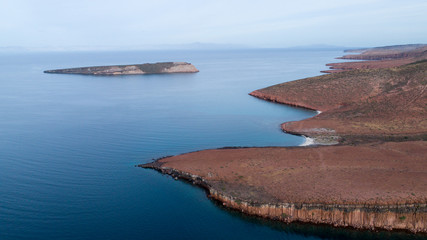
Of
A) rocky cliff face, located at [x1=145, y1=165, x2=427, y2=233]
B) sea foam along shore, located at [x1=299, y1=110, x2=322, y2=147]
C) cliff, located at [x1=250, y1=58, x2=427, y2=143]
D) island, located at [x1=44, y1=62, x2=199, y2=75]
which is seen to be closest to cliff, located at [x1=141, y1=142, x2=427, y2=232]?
rocky cliff face, located at [x1=145, y1=165, x2=427, y2=233]

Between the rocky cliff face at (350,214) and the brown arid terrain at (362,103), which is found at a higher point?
the brown arid terrain at (362,103)

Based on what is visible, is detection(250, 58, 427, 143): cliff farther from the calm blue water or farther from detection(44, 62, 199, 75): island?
detection(44, 62, 199, 75): island

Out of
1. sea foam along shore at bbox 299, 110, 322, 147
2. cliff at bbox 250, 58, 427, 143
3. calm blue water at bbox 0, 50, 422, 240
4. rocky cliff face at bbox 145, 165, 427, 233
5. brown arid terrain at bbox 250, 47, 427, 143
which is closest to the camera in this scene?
rocky cliff face at bbox 145, 165, 427, 233

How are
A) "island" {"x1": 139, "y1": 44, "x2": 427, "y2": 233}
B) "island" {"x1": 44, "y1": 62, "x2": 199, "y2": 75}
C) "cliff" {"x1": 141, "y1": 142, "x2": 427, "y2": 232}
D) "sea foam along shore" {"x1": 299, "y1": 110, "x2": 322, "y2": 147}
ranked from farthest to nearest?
"island" {"x1": 44, "y1": 62, "x2": 199, "y2": 75} < "sea foam along shore" {"x1": 299, "y1": 110, "x2": 322, "y2": 147} < "island" {"x1": 139, "y1": 44, "x2": 427, "y2": 233} < "cliff" {"x1": 141, "y1": 142, "x2": 427, "y2": 232}

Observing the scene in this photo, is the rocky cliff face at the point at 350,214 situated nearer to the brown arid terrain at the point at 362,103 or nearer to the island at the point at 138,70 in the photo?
the brown arid terrain at the point at 362,103

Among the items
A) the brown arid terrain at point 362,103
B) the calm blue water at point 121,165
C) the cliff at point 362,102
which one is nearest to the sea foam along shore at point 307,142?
the calm blue water at point 121,165

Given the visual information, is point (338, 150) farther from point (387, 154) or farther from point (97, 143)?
point (97, 143)

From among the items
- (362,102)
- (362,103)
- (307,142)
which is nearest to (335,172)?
(307,142)
